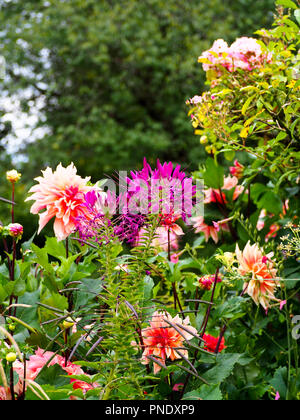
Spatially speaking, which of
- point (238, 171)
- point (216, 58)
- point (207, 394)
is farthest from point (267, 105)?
point (207, 394)

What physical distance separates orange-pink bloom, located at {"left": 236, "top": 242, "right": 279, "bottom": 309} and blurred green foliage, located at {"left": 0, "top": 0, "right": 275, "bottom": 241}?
6.09 meters

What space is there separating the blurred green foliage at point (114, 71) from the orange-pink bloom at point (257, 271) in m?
6.09

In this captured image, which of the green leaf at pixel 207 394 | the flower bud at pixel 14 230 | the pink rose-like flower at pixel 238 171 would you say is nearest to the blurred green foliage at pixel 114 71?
the pink rose-like flower at pixel 238 171

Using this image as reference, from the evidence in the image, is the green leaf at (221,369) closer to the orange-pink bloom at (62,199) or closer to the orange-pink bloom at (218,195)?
the orange-pink bloom at (62,199)

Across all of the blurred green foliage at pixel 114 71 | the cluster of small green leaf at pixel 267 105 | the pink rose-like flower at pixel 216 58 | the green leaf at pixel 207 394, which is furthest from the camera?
the blurred green foliage at pixel 114 71

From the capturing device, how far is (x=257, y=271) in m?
0.96

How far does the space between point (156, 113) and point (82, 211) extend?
722 centimetres

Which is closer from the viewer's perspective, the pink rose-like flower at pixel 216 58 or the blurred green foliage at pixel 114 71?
the pink rose-like flower at pixel 216 58

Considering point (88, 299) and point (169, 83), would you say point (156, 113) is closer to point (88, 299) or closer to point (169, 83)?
point (169, 83)

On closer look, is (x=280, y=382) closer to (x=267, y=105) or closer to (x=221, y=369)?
(x=221, y=369)

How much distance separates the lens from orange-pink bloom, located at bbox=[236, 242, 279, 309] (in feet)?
3.15

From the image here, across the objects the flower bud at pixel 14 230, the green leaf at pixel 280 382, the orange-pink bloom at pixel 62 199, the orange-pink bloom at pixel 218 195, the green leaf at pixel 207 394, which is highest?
the orange-pink bloom at pixel 218 195

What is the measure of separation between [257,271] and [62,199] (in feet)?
1.35

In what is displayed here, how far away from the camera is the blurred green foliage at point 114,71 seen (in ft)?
23.6
